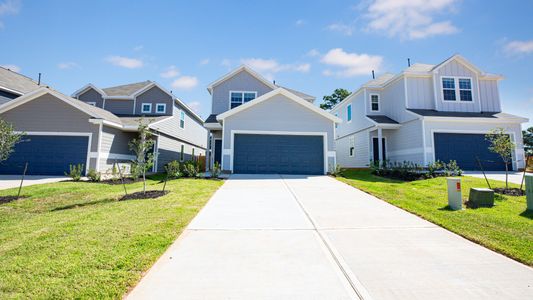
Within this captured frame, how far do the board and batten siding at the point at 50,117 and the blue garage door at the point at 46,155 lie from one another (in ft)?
1.65

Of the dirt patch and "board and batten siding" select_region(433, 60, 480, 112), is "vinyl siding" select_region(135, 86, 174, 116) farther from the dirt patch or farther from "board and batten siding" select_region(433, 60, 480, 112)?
"board and batten siding" select_region(433, 60, 480, 112)

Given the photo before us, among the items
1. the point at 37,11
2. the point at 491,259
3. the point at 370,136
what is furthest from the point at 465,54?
the point at 37,11

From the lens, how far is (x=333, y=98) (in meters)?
38.3

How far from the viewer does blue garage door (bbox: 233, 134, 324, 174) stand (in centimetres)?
1409

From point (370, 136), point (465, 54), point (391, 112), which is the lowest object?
point (370, 136)

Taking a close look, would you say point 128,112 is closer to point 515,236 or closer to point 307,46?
point 307,46

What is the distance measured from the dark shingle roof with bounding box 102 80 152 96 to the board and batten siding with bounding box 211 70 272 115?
6.33 meters

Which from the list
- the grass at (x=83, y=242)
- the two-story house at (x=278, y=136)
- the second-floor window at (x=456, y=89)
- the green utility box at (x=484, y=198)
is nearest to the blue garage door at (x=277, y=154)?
the two-story house at (x=278, y=136)

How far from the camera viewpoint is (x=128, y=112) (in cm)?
1912

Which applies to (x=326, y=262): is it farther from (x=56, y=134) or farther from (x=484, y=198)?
(x=56, y=134)

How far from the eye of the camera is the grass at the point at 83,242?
2623 mm

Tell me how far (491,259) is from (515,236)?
4.99 feet

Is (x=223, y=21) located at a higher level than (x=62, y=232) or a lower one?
higher

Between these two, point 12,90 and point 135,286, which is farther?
point 12,90
